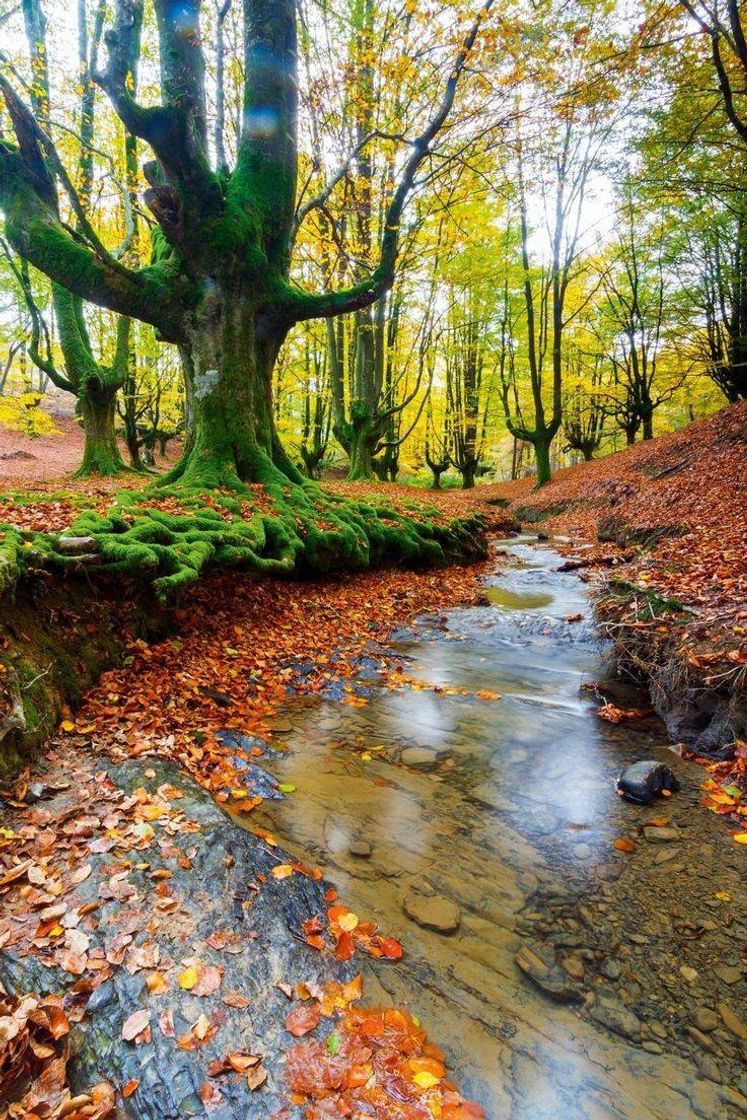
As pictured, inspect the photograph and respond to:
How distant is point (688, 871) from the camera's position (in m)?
2.75

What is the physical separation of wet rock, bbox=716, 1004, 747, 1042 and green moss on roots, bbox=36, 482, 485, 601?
14.0 feet

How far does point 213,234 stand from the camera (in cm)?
684

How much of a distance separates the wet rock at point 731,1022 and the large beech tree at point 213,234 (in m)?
6.65

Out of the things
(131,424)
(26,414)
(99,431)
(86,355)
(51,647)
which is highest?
(86,355)

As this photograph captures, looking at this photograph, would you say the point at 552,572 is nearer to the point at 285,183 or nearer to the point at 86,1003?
the point at 285,183

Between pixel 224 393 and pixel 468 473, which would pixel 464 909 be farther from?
pixel 468 473

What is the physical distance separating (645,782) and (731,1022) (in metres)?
1.41

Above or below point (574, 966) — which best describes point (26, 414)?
above

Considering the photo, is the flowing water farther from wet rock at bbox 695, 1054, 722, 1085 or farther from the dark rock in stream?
the dark rock in stream

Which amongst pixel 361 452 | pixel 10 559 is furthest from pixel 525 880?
pixel 361 452

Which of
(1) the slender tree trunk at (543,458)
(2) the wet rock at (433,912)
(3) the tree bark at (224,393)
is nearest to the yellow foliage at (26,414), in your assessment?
(3) the tree bark at (224,393)

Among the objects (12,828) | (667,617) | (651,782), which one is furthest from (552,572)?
(12,828)

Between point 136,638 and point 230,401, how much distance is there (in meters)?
4.17

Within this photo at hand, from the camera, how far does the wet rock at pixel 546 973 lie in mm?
2170
